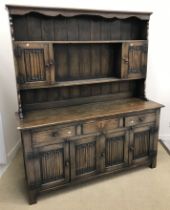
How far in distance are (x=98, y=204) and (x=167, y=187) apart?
0.79m

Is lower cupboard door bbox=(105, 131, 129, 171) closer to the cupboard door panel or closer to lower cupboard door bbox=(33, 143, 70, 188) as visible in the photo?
the cupboard door panel

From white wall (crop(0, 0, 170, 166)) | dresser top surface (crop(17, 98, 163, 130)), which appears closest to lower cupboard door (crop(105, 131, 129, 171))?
dresser top surface (crop(17, 98, 163, 130))

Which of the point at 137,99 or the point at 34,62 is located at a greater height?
the point at 34,62

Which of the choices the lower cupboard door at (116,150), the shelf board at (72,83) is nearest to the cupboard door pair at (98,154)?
the lower cupboard door at (116,150)

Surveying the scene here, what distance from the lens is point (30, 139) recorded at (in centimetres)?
183

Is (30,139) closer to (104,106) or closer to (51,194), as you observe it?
(51,194)

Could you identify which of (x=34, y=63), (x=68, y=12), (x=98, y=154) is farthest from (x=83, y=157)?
(x=68, y=12)

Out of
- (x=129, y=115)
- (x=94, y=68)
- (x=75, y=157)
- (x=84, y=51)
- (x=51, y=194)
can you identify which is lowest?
(x=51, y=194)

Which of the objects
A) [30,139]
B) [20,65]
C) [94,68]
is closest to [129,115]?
[94,68]

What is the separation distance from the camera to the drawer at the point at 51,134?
6.08 ft

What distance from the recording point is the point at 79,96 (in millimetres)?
2436

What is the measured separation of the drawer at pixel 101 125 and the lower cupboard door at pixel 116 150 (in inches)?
3.6

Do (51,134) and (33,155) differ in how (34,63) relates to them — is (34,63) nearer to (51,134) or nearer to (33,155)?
(51,134)

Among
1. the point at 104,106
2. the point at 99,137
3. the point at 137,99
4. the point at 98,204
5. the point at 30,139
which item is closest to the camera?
the point at 30,139
